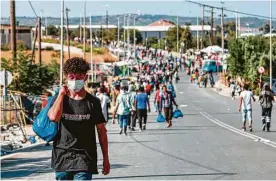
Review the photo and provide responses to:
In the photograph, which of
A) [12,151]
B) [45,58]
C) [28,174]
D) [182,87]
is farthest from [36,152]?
[45,58]

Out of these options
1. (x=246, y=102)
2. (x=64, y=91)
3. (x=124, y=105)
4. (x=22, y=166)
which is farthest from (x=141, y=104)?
(x=64, y=91)

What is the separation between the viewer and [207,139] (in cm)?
2308

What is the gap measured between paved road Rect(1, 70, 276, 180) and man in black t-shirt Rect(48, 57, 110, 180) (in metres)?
5.82

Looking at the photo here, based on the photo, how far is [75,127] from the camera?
839 cm

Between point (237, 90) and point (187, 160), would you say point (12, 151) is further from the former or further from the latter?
point (237, 90)

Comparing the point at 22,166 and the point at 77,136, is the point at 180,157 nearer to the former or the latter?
the point at 22,166

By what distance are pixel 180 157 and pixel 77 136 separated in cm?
957

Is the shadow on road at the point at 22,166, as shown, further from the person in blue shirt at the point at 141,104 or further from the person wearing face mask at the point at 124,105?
the person in blue shirt at the point at 141,104

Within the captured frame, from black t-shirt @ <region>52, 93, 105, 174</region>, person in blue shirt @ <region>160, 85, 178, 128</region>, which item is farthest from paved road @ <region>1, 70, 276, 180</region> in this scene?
black t-shirt @ <region>52, 93, 105, 174</region>

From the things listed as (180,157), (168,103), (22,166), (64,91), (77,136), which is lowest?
(22,166)

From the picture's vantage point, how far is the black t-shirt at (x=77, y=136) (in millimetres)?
8352

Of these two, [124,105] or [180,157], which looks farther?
[124,105]

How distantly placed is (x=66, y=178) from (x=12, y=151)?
13513 mm

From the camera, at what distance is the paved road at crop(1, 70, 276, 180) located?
584 inches
